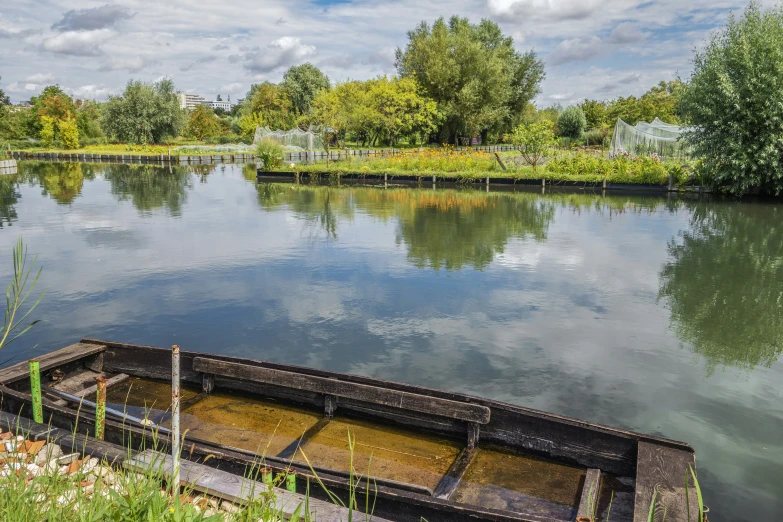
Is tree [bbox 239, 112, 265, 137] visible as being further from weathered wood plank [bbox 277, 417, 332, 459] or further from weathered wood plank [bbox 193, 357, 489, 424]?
weathered wood plank [bbox 277, 417, 332, 459]

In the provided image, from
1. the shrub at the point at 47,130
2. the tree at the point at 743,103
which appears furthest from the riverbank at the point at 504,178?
the shrub at the point at 47,130

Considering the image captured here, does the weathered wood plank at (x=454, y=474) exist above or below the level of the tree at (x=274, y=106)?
below

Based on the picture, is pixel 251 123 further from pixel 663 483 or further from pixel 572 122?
pixel 663 483

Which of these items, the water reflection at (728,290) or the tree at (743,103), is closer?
the water reflection at (728,290)

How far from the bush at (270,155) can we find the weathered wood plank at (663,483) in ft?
98.2

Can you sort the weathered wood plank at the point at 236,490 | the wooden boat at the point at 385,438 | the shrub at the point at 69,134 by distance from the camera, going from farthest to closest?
the shrub at the point at 69,134, the wooden boat at the point at 385,438, the weathered wood plank at the point at 236,490

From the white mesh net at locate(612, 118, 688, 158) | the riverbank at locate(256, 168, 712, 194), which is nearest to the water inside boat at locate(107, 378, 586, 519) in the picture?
the riverbank at locate(256, 168, 712, 194)

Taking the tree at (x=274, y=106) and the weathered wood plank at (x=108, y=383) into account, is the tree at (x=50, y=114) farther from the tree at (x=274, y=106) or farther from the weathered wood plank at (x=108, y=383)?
the weathered wood plank at (x=108, y=383)

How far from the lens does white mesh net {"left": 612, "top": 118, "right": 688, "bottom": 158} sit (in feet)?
102

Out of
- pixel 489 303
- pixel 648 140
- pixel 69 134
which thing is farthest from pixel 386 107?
pixel 489 303

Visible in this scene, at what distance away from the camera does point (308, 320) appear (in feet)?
30.1

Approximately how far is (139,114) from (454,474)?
58.4 metres

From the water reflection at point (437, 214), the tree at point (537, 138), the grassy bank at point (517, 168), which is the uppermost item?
the tree at point (537, 138)

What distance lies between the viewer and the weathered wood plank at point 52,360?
619cm
